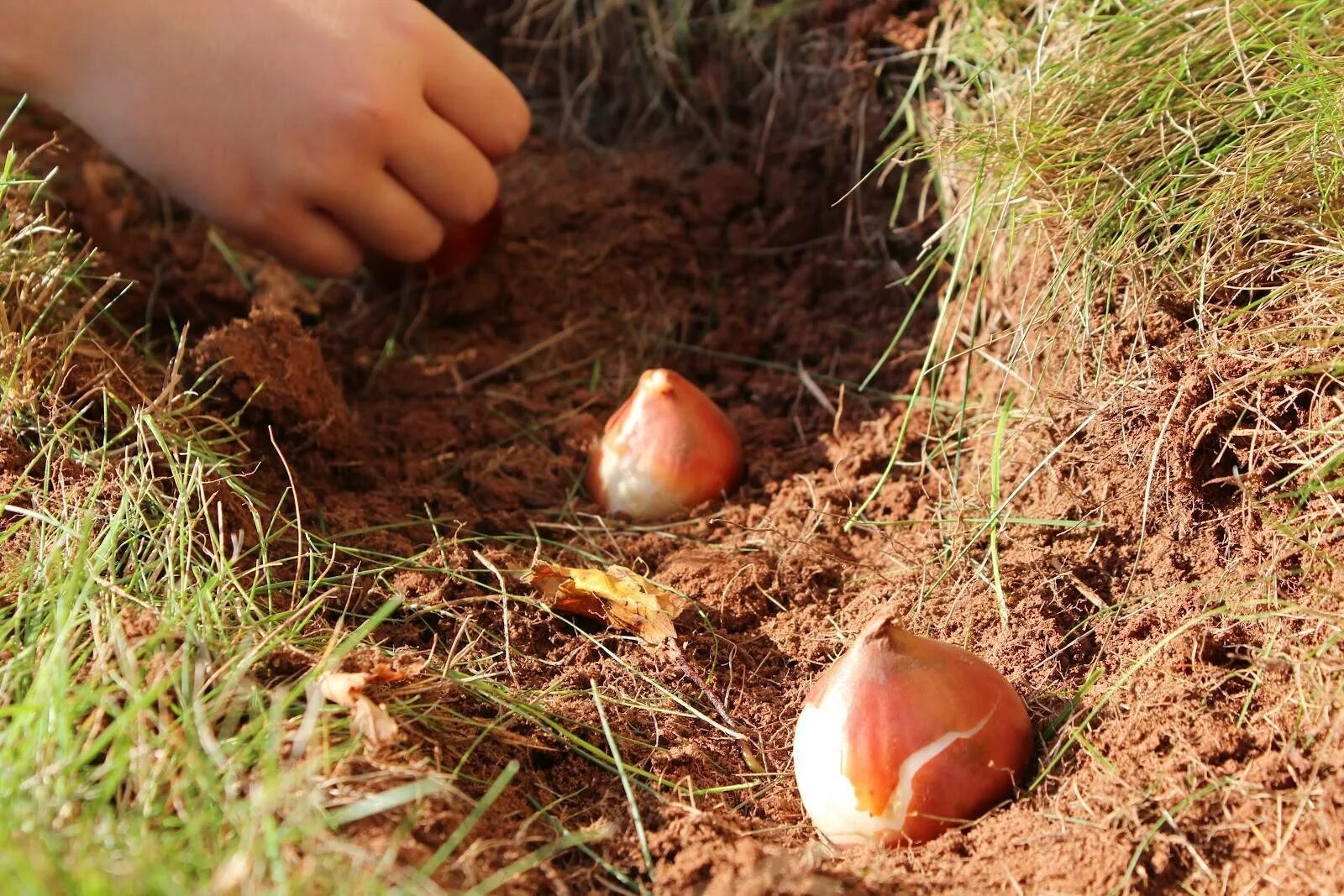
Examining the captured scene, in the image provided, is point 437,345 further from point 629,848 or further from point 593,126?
point 629,848

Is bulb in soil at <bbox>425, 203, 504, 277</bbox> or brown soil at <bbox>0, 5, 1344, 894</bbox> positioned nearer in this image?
brown soil at <bbox>0, 5, 1344, 894</bbox>

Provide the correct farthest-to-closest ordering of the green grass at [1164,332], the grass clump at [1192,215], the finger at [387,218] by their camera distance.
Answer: the finger at [387,218], the grass clump at [1192,215], the green grass at [1164,332]

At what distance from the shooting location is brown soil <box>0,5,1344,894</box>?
1.09 m

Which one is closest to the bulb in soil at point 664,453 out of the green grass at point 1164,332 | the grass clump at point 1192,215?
the green grass at point 1164,332

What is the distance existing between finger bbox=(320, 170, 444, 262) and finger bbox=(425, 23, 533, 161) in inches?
5.9

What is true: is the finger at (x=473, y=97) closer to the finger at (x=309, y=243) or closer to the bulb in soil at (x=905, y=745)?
the finger at (x=309, y=243)

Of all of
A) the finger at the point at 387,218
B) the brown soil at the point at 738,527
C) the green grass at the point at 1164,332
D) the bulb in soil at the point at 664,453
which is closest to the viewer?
the brown soil at the point at 738,527

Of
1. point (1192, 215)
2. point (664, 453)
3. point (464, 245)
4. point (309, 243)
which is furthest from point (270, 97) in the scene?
point (1192, 215)

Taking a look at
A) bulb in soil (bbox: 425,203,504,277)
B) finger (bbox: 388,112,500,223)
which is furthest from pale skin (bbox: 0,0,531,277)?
bulb in soil (bbox: 425,203,504,277)

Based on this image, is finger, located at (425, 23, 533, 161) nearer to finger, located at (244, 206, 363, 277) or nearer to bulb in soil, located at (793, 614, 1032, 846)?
finger, located at (244, 206, 363, 277)

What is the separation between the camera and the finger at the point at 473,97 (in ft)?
6.25

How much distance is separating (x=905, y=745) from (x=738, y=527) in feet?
1.83

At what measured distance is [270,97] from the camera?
1765mm

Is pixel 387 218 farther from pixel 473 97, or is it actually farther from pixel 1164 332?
pixel 1164 332
